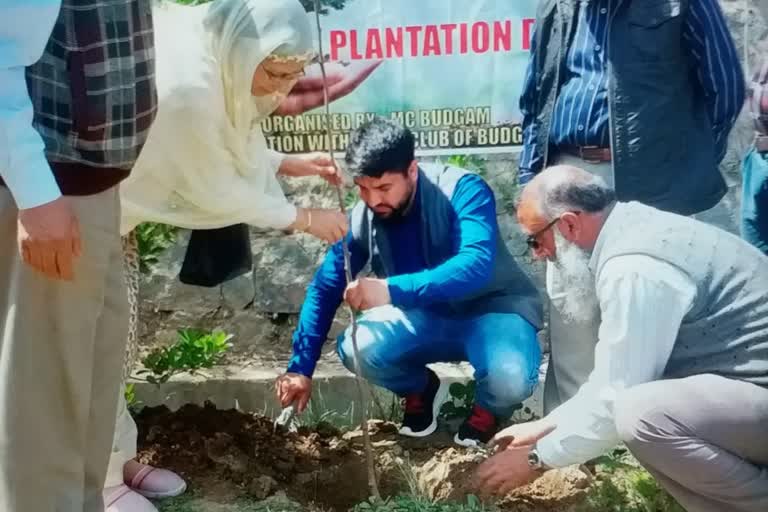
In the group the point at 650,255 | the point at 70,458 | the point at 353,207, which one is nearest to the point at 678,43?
the point at 650,255

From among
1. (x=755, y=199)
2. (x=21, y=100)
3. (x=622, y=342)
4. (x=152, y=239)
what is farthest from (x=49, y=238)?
(x=755, y=199)

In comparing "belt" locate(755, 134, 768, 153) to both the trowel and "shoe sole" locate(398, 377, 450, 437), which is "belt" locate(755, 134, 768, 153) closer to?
"shoe sole" locate(398, 377, 450, 437)

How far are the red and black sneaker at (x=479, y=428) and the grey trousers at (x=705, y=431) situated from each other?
0.79 meters

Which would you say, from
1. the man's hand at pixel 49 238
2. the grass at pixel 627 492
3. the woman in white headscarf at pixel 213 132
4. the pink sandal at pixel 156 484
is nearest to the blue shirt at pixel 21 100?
the man's hand at pixel 49 238

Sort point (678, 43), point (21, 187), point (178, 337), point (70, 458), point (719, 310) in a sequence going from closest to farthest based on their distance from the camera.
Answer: point (21, 187)
point (70, 458)
point (719, 310)
point (678, 43)
point (178, 337)

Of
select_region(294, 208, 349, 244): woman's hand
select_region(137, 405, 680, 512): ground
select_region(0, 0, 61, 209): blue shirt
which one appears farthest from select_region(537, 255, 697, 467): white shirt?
select_region(0, 0, 61, 209): blue shirt

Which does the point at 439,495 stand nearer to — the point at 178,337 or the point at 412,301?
the point at 412,301

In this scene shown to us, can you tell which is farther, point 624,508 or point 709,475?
point 624,508

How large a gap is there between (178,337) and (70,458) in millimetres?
1278

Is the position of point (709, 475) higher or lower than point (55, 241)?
lower

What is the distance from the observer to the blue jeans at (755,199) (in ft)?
11.7

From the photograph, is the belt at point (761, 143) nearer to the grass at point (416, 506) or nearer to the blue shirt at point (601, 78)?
the blue shirt at point (601, 78)

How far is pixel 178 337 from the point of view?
410cm

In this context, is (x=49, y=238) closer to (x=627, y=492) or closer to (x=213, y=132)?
(x=213, y=132)
